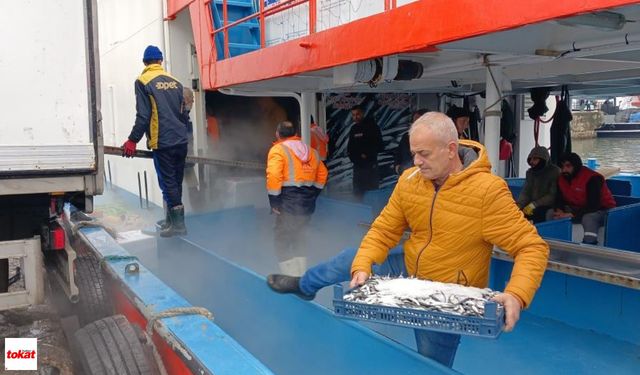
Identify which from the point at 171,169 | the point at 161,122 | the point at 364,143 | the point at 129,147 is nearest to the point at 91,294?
the point at 129,147

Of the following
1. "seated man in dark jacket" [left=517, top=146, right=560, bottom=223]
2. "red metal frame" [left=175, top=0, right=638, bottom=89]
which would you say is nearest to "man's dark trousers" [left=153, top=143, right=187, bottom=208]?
"red metal frame" [left=175, top=0, right=638, bottom=89]

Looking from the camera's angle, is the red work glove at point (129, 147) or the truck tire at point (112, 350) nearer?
the truck tire at point (112, 350)

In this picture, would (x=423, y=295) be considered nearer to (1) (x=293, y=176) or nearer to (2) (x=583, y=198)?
(1) (x=293, y=176)

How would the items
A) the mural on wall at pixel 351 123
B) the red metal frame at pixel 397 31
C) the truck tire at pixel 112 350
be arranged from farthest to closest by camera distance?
the mural on wall at pixel 351 123
the truck tire at pixel 112 350
the red metal frame at pixel 397 31

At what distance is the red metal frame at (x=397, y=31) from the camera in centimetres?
241

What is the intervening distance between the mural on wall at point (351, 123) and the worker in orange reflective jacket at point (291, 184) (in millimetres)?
4439

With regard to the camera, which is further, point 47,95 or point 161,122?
point 161,122

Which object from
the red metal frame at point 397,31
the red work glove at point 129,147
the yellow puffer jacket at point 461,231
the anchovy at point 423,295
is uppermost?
the red metal frame at point 397,31

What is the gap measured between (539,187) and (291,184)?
273 centimetres

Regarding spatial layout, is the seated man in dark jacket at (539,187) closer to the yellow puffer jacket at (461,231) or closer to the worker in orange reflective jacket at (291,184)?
the worker in orange reflective jacket at (291,184)

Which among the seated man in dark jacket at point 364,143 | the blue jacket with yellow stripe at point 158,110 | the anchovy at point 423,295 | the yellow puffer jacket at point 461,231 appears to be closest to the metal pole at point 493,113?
the yellow puffer jacket at point 461,231

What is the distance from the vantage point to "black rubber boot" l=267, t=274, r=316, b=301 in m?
3.35

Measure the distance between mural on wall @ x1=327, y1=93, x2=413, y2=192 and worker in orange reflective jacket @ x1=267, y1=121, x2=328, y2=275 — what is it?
444 centimetres

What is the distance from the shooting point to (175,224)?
5484mm
